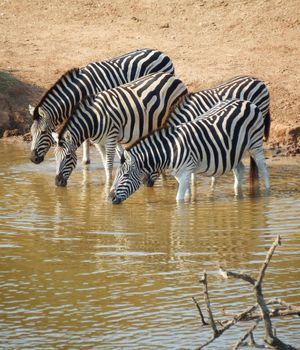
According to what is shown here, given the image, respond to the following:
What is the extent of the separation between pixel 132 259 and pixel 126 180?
2.70 metres

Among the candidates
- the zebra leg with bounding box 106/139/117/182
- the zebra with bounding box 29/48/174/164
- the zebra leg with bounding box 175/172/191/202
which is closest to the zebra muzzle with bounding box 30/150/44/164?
the zebra with bounding box 29/48/174/164

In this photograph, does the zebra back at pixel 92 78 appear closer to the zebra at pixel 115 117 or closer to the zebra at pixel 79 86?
the zebra at pixel 79 86

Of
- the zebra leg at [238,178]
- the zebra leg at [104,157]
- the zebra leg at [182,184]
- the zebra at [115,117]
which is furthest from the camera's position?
the zebra leg at [104,157]

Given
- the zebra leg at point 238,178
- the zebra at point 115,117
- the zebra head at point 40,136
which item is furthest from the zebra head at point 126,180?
the zebra head at point 40,136

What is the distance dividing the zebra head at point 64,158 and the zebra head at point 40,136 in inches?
29.4

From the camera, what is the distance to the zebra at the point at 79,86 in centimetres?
1571

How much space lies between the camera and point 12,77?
19.4 metres

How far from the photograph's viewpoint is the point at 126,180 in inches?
531

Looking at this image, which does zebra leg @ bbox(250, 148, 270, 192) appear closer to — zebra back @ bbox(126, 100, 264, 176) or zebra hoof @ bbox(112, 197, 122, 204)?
zebra back @ bbox(126, 100, 264, 176)

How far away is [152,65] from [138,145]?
314cm

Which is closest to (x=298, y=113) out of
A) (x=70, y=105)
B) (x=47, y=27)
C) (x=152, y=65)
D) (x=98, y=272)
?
(x=152, y=65)

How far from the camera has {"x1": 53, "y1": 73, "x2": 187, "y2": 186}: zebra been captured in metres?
14.9

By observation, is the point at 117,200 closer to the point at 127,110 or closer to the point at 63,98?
the point at 127,110

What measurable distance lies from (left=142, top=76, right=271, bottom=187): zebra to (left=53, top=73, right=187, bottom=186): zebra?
1.60 feet
